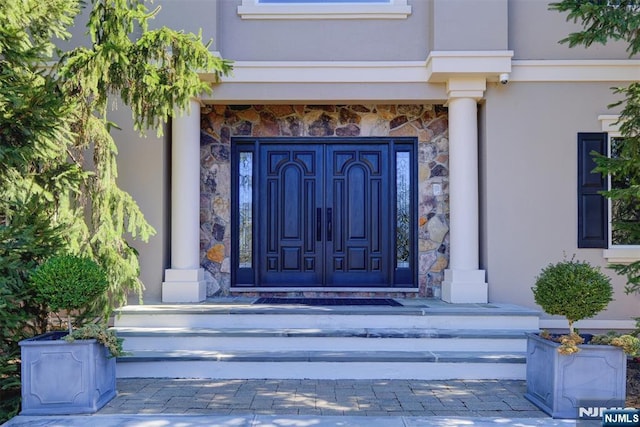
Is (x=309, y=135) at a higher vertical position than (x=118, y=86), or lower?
lower

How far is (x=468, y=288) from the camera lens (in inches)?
267

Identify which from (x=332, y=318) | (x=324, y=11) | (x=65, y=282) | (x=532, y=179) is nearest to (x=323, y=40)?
(x=324, y=11)

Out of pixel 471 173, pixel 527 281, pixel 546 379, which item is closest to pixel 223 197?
pixel 471 173

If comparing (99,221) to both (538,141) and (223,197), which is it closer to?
(223,197)

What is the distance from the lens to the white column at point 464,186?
6.85 metres

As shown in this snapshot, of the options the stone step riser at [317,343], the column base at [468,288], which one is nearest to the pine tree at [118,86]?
the stone step riser at [317,343]

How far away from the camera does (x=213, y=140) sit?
7730 millimetres

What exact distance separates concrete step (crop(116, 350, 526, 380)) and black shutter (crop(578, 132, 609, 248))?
2.33m

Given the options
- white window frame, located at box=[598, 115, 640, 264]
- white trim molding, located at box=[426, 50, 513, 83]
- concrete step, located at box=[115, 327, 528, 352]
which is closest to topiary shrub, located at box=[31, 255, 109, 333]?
concrete step, located at box=[115, 327, 528, 352]

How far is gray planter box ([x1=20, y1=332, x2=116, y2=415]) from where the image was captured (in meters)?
4.39

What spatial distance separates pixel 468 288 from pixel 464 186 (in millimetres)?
1363

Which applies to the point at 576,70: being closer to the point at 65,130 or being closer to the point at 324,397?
the point at 324,397

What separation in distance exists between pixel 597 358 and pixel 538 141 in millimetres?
3382

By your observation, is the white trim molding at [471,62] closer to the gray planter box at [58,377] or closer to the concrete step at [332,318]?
the concrete step at [332,318]
